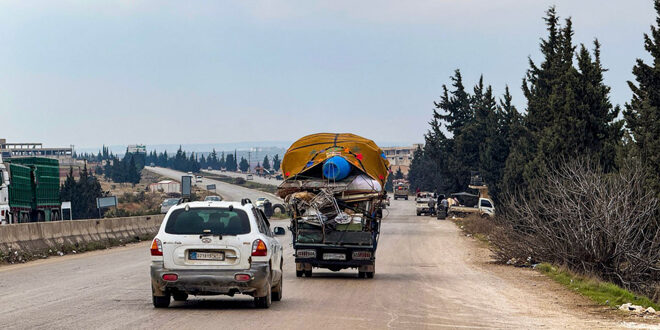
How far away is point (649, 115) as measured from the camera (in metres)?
28.1

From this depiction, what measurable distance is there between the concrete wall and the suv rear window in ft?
44.2

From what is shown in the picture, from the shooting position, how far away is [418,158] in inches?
6944

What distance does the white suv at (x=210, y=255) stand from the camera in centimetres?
1366

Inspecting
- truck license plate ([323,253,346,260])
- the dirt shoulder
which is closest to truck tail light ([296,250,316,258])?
truck license plate ([323,253,346,260])

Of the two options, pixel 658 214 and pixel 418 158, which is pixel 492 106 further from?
pixel 418 158

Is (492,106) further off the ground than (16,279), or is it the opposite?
(492,106)

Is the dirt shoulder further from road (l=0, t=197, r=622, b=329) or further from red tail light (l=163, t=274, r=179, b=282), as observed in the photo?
red tail light (l=163, t=274, r=179, b=282)

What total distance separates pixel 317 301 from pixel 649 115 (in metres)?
15.9

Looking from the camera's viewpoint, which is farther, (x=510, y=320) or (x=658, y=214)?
(x=658, y=214)

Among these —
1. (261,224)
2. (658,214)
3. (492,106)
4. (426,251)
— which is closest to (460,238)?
(426,251)

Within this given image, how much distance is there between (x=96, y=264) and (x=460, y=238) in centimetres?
2461

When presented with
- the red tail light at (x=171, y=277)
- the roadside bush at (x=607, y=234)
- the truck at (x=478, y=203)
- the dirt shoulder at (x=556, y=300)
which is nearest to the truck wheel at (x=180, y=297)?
the red tail light at (x=171, y=277)

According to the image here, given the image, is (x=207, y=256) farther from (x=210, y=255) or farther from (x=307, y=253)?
(x=307, y=253)

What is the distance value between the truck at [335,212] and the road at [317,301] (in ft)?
1.71
